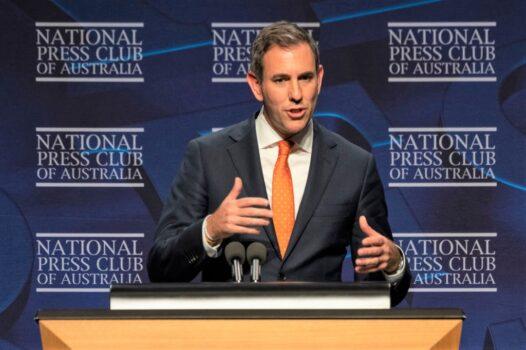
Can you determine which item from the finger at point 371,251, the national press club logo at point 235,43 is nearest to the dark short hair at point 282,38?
the finger at point 371,251

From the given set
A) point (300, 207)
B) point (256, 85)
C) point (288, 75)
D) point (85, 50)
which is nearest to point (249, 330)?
point (300, 207)

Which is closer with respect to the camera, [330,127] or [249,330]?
[249,330]

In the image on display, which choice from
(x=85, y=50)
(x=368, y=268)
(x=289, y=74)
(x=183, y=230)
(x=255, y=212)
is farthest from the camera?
(x=85, y=50)

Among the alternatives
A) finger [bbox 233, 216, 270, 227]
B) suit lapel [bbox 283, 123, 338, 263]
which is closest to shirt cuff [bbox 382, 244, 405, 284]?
suit lapel [bbox 283, 123, 338, 263]

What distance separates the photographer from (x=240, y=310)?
7.16ft

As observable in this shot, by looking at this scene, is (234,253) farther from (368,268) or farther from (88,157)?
(88,157)

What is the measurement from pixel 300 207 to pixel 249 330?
1017mm

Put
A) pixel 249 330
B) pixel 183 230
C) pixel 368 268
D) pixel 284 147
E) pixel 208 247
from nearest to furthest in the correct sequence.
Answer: pixel 249 330 → pixel 368 268 → pixel 208 247 → pixel 183 230 → pixel 284 147

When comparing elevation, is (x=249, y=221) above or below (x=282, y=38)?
below

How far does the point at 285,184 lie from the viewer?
3.18 meters

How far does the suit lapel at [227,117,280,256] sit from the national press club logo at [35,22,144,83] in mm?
1567

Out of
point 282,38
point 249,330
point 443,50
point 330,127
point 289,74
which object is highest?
point 443,50

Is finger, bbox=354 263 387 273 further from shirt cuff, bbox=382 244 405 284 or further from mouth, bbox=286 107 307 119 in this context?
mouth, bbox=286 107 307 119

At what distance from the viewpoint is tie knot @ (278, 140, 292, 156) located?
127 inches
